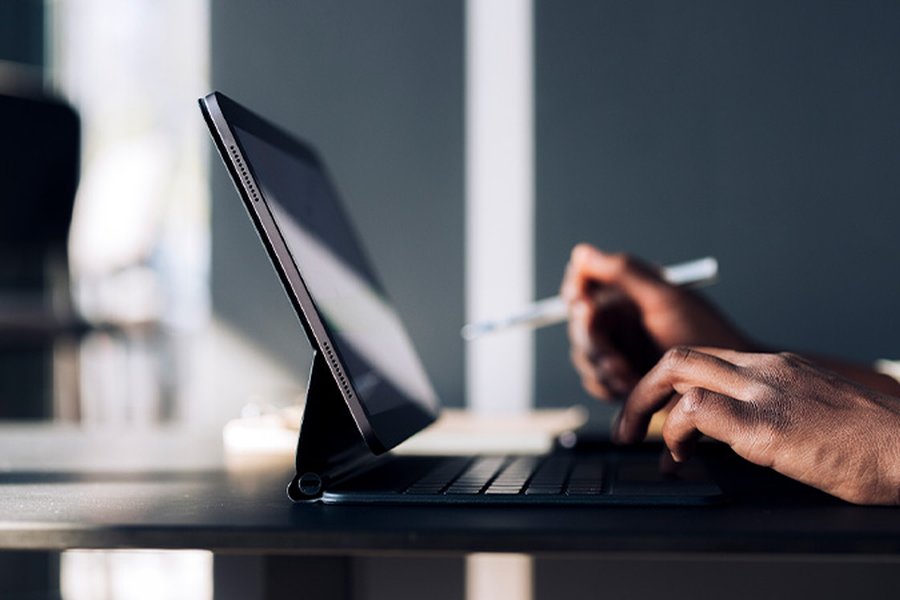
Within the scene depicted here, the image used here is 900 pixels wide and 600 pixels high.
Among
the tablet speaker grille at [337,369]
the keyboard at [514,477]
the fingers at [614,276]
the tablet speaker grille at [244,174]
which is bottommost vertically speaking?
the keyboard at [514,477]

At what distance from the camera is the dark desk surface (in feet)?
2.06

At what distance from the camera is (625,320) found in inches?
60.3

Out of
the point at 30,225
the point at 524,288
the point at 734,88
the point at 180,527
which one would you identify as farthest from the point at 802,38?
the point at 30,225

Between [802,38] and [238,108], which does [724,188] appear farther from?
[238,108]

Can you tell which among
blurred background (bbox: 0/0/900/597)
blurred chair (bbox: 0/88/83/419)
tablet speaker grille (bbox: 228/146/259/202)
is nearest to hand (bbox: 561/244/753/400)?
blurred background (bbox: 0/0/900/597)

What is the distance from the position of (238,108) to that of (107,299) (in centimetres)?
429

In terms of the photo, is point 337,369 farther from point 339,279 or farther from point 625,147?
point 625,147

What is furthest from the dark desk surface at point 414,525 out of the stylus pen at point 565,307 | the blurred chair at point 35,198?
the blurred chair at point 35,198

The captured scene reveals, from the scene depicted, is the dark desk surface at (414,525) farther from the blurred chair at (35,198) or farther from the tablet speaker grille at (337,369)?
the blurred chair at (35,198)

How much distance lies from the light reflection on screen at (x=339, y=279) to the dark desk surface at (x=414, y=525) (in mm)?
122

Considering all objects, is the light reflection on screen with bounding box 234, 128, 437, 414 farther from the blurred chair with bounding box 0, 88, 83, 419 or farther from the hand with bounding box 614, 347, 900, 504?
the blurred chair with bounding box 0, 88, 83, 419

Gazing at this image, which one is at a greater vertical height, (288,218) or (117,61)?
(117,61)

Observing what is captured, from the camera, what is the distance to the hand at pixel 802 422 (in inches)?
28.4

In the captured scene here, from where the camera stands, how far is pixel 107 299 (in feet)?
16.1
